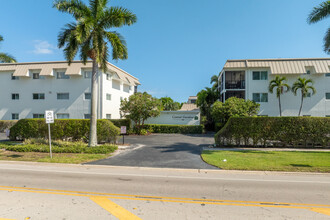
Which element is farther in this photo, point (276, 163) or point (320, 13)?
point (320, 13)

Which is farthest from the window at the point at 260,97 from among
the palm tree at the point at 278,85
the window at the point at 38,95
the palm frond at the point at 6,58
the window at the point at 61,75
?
the palm frond at the point at 6,58

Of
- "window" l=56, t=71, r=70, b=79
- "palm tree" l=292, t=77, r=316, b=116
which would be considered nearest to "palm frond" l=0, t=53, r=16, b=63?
"window" l=56, t=71, r=70, b=79

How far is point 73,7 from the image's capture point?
13.3 metres

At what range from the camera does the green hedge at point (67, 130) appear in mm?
16188

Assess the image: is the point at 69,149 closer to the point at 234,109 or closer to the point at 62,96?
the point at 62,96

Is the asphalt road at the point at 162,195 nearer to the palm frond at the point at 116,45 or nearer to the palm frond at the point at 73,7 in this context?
the palm frond at the point at 116,45

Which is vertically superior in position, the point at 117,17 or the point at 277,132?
the point at 117,17

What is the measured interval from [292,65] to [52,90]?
3350 cm

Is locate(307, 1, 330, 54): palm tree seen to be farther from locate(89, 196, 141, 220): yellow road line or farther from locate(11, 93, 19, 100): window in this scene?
locate(11, 93, 19, 100): window

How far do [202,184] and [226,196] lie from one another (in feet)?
4.27

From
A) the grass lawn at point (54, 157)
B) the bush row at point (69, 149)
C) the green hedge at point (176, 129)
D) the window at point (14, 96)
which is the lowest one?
the grass lawn at point (54, 157)

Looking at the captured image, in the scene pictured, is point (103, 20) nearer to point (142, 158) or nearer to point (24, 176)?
point (142, 158)

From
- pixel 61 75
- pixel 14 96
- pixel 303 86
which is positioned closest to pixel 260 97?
pixel 303 86

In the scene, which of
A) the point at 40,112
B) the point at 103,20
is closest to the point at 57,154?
the point at 103,20
